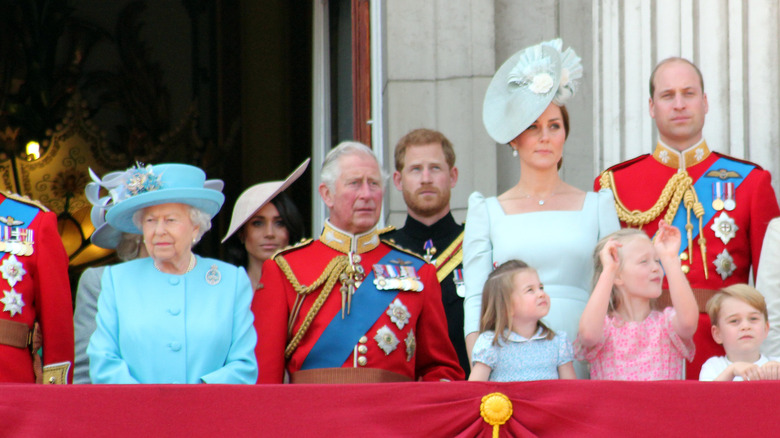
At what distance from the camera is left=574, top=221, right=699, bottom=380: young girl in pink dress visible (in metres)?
4.07

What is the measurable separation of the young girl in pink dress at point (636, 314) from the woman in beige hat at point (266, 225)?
154 centimetres

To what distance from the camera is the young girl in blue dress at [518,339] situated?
13.4 ft

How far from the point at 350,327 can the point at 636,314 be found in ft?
3.12

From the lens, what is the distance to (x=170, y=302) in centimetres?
427

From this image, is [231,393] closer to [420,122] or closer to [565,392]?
[565,392]

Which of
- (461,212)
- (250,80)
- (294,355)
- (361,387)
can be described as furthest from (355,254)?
(250,80)

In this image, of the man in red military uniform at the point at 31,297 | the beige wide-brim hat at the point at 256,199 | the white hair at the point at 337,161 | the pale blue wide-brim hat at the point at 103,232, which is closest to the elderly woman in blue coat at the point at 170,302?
the man in red military uniform at the point at 31,297

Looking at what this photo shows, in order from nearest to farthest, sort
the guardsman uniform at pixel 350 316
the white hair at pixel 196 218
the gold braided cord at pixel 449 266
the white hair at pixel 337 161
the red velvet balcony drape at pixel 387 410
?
the red velvet balcony drape at pixel 387 410, the white hair at pixel 196 218, the guardsman uniform at pixel 350 316, the white hair at pixel 337 161, the gold braided cord at pixel 449 266

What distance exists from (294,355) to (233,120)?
170 inches

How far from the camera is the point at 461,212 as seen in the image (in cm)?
614

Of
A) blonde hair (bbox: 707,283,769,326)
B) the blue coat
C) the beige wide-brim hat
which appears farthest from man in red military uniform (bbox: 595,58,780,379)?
the blue coat

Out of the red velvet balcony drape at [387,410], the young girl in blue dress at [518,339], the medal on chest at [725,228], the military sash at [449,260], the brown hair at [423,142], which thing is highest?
the brown hair at [423,142]

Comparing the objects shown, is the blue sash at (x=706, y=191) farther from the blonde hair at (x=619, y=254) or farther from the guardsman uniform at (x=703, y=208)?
the blonde hair at (x=619, y=254)

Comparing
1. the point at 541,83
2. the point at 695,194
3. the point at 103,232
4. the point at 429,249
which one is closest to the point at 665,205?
the point at 695,194
